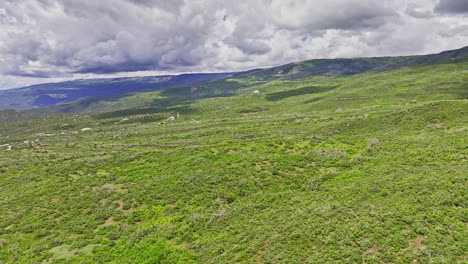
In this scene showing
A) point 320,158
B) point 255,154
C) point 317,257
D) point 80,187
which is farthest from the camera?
point 255,154

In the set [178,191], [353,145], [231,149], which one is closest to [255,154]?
[231,149]

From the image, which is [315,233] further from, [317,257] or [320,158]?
[320,158]

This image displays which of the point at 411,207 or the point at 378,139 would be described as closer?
the point at 411,207

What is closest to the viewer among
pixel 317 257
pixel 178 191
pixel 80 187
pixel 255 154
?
pixel 317 257

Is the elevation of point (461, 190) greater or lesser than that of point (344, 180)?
greater

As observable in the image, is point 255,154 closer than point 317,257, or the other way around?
point 317,257

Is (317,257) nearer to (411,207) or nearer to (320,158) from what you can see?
(411,207)

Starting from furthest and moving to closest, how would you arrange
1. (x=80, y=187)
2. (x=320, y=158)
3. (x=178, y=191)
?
(x=320, y=158) < (x=80, y=187) < (x=178, y=191)

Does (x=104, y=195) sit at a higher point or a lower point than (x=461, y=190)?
lower

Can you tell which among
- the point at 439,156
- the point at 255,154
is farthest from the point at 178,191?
the point at 439,156
